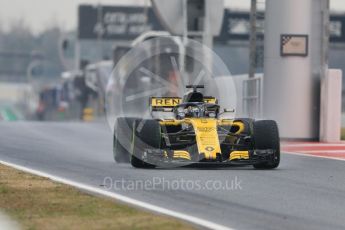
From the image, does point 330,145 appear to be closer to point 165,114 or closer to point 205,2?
point 165,114

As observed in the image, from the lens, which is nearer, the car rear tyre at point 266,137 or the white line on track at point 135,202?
the white line on track at point 135,202

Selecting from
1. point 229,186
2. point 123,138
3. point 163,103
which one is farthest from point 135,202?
point 163,103

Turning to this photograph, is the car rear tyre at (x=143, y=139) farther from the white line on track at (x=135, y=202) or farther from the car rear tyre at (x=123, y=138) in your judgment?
the white line on track at (x=135, y=202)

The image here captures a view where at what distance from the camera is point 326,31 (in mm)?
28453

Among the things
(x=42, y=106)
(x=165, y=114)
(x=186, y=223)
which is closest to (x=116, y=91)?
(x=165, y=114)

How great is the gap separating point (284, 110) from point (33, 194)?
1574 centimetres

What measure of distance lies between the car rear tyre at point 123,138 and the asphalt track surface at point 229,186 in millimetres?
209

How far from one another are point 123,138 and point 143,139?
102cm

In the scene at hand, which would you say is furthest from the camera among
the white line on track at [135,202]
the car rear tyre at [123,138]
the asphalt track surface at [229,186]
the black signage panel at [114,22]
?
the black signage panel at [114,22]

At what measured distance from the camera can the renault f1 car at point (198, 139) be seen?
17047 mm

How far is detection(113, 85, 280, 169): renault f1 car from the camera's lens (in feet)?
55.9

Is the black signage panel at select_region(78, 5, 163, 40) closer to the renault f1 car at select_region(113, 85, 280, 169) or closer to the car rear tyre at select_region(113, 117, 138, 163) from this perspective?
the car rear tyre at select_region(113, 117, 138, 163)

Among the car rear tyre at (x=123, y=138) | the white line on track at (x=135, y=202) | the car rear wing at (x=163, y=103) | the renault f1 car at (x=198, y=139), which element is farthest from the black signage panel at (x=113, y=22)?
the white line on track at (x=135, y=202)

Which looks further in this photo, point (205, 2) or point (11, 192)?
point (205, 2)
